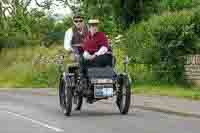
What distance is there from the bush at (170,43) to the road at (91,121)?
6.54 m

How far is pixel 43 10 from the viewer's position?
53.7m

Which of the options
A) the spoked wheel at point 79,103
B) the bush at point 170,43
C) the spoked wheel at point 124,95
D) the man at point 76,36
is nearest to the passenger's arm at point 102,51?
the man at point 76,36

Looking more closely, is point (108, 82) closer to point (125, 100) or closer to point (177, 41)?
point (125, 100)

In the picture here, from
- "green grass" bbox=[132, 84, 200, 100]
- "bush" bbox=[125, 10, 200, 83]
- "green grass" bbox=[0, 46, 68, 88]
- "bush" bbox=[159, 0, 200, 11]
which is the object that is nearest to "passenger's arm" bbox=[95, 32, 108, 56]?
"green grass" bbox=[132, 84, 200, 100]

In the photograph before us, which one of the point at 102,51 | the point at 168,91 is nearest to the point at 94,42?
the point at 102,51

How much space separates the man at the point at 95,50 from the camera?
52.3 feet

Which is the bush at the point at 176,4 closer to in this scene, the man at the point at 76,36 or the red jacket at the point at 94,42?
the man at the point at 76,36

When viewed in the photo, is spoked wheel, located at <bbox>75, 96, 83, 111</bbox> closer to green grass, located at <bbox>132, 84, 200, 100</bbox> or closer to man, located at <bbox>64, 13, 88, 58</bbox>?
man, located at <bbox>64, 13, 88, 58</bbox>

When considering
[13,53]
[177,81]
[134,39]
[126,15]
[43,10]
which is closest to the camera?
[177,81]

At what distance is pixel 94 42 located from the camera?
16.2m

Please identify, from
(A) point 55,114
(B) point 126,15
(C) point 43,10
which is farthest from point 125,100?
(C) point 43,10

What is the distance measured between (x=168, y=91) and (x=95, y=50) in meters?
6.50

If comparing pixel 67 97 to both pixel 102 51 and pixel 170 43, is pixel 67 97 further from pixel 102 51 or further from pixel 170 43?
pixel 170 43

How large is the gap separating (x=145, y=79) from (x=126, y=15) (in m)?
7.26
